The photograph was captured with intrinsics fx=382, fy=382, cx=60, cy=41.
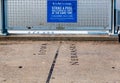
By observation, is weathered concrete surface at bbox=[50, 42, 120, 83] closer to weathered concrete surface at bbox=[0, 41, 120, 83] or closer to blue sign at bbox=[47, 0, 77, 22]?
weathered concrete surface at bbox=[0, 41, 120, 83]

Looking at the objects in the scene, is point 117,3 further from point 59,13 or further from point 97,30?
point 59,13

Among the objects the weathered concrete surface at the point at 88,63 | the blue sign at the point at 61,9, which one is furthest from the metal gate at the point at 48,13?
the weathered concrete surface at the point at 88,63

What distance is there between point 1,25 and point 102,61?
3903mm

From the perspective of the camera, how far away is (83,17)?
10.6m

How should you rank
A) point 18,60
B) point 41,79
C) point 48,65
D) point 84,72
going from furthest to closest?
point 18,60 < point 48,65 < point 84,72 < point 41,79

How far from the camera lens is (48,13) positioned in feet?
34.7

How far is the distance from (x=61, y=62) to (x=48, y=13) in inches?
129

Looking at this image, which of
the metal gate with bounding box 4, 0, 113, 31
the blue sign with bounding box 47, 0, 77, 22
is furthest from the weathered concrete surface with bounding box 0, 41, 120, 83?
the blue sign with bounding box 47, 0, 77, 22

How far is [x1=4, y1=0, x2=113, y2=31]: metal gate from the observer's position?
415 inches

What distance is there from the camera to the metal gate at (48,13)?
34.6ft

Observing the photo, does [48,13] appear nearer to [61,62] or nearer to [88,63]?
[61,62]

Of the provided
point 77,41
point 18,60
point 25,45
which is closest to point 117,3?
point 77,41

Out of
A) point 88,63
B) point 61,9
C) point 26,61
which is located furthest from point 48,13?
point 88,63

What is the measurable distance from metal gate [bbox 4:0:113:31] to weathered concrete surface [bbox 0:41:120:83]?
0.65 m
